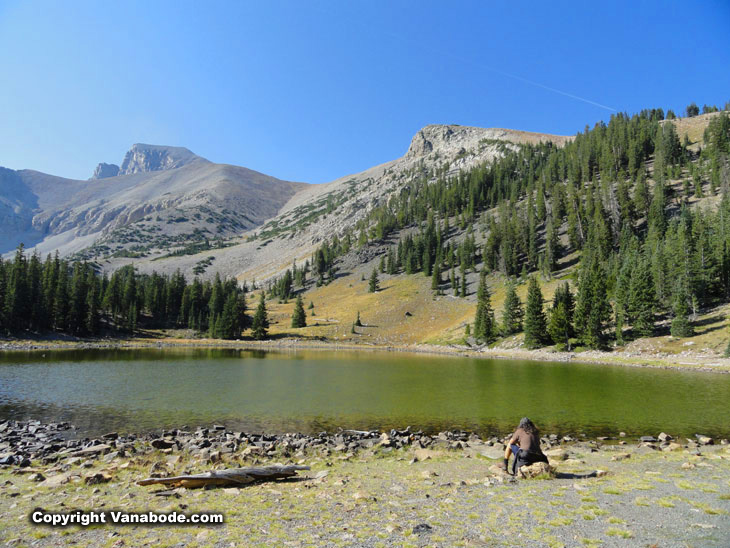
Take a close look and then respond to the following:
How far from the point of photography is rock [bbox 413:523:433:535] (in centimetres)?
848

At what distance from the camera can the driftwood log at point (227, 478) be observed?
12875mm

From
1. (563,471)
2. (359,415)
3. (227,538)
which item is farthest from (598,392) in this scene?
Answer: (227,538)

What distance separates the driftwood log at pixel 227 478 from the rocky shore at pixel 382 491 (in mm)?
427

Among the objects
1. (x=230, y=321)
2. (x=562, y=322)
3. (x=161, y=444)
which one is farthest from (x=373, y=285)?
(x=161, y=444)

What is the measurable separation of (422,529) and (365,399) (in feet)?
88.5

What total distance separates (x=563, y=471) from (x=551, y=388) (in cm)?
2875

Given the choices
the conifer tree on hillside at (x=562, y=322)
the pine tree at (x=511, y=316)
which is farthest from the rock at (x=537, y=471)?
the pine tree at (x=511, y=316)

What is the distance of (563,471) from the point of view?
14680 mm

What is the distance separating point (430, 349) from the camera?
313ft

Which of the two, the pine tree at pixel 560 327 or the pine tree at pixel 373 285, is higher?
the pine tree at pixel 373 285

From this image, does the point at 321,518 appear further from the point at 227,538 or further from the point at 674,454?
the point at 674,454

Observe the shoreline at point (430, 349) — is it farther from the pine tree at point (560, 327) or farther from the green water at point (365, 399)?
the green water at point (365, 399)

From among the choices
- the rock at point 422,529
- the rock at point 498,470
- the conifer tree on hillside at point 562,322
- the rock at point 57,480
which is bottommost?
the rock at point 57,480

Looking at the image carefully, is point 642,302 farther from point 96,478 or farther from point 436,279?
point 96,478
